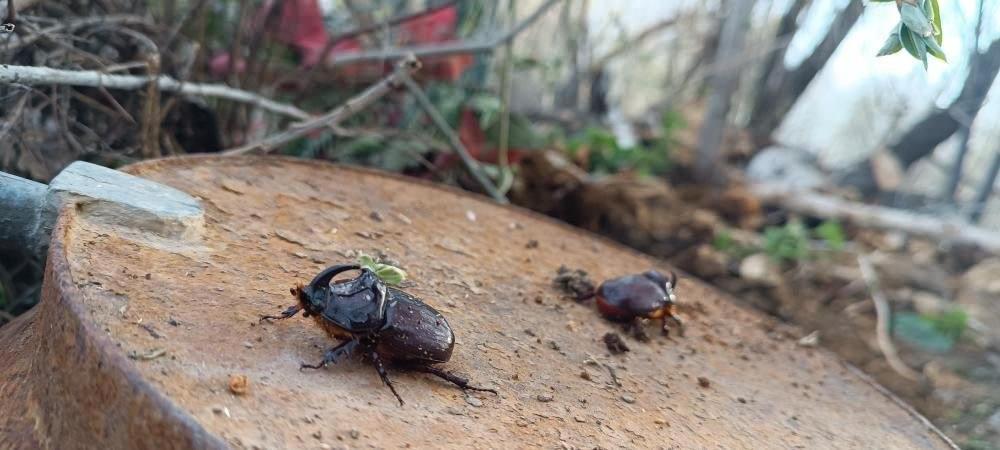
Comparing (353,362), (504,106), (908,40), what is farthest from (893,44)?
(504,106)

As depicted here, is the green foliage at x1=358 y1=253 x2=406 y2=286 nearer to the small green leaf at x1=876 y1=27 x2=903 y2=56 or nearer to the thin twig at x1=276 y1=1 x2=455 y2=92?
the small green leaf at x1=876 y1=27 x2=903 y2=56

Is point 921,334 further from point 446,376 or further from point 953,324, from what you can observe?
point 446,376

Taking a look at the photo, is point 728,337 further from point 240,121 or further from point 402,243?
point 240,121

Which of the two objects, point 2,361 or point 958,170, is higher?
point 958,170

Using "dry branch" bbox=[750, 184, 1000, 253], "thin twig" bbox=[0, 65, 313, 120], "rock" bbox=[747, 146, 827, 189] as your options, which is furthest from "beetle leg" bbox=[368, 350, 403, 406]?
"rock" bbox=[747, 146, 827, 189]

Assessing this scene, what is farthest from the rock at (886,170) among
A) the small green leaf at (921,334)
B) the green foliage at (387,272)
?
the green foliage at (387,272)

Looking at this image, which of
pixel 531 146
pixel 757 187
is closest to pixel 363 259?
pixel 531 146
